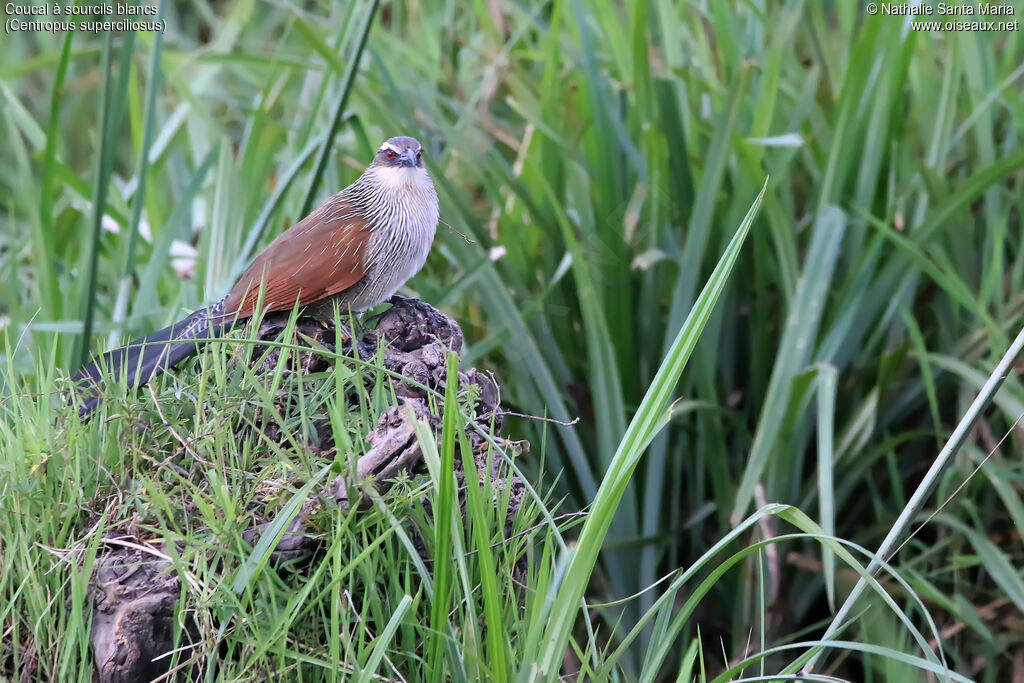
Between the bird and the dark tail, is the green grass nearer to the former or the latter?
the bird

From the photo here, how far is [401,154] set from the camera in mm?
2199

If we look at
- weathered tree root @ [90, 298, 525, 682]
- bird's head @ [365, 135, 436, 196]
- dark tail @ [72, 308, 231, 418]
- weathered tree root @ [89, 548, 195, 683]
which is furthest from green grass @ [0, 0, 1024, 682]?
weathered tree root @ [89, 548, 195, 683]

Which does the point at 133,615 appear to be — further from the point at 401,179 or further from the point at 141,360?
the point at 401,179

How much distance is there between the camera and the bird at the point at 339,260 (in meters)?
1.76

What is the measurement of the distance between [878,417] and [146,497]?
76.7 inches

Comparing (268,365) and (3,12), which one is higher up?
(3,12)

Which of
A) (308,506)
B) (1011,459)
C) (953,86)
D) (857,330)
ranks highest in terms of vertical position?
(953,86)

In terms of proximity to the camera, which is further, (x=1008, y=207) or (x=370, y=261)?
(x=1008, y=207)

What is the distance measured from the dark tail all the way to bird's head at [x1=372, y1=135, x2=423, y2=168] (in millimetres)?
573

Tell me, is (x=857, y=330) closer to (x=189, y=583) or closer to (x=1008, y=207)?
(x=1008, y=207)

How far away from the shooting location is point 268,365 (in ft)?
5.40

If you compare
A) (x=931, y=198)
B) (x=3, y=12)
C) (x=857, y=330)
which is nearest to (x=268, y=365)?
(x=857, y=330)

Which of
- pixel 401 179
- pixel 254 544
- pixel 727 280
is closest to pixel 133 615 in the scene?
pixel 254 544

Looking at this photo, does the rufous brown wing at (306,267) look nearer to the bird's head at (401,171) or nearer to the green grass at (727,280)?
the bird's head at (401,171)
